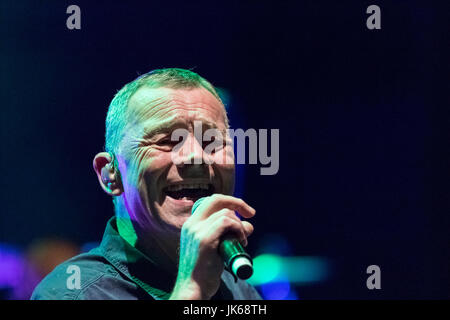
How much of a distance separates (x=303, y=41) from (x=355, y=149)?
0.52 m

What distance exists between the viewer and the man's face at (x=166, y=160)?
155 cm

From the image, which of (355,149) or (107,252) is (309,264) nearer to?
(355,149)

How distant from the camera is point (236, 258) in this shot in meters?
1.16

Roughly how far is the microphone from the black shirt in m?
0.38

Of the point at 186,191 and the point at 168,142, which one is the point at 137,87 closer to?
the point at 168,142

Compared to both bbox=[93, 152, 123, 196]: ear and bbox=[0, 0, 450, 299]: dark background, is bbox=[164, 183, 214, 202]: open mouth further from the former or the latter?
bbox=[0, 0, 450, 299]: dark background

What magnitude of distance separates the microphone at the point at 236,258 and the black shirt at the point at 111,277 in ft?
1.25

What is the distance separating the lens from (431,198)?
226 cm

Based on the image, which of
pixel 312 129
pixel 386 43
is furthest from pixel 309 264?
pixel 386 43

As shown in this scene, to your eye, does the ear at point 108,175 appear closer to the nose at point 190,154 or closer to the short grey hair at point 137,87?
the short grey hair at point 137,87

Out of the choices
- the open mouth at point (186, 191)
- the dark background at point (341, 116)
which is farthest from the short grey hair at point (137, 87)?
the dark background at point (341, 116)

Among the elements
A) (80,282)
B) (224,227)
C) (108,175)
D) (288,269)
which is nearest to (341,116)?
(288,269)

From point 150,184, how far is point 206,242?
37 cm

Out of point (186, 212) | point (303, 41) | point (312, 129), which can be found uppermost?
point (303, 41)
